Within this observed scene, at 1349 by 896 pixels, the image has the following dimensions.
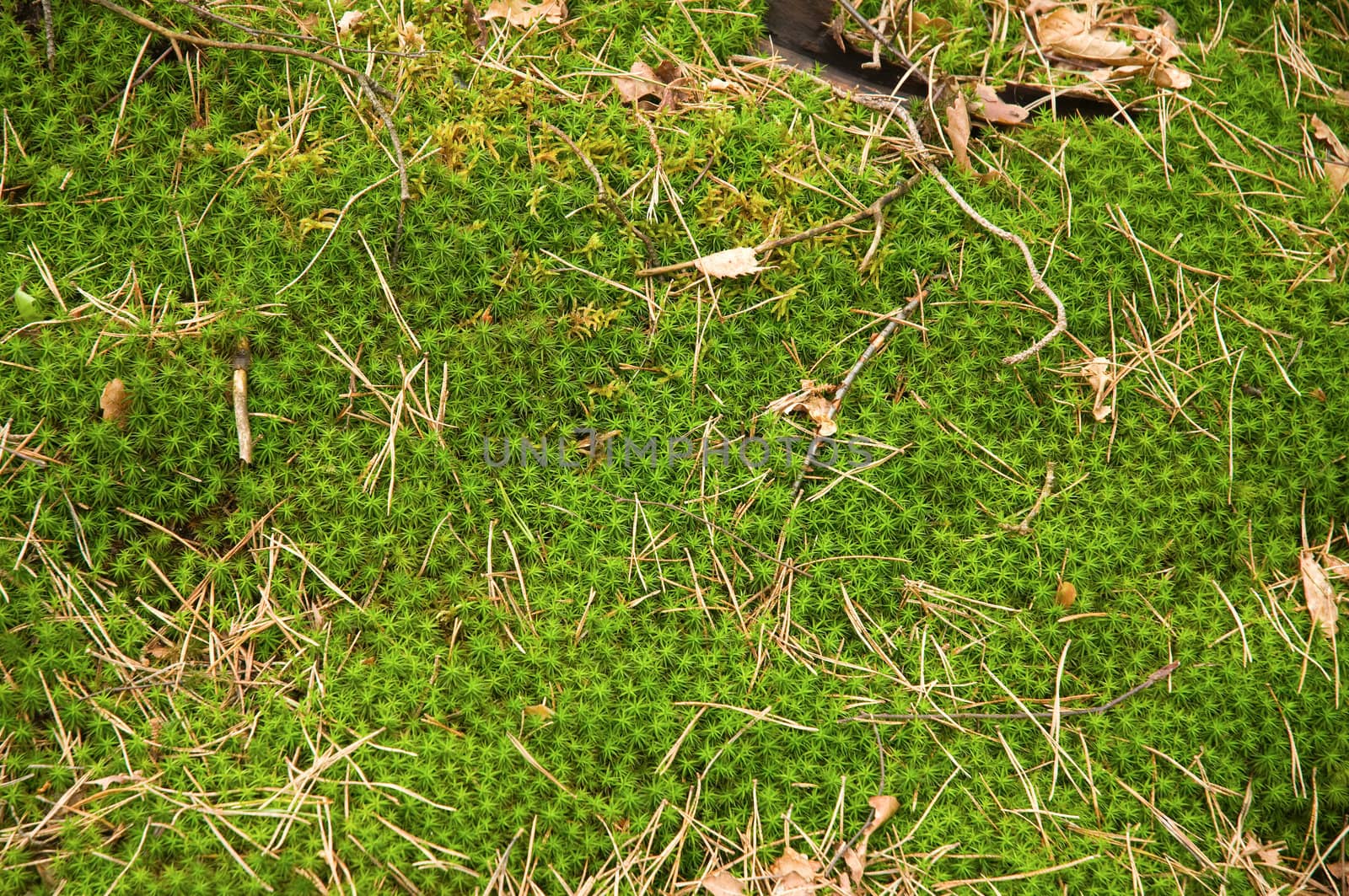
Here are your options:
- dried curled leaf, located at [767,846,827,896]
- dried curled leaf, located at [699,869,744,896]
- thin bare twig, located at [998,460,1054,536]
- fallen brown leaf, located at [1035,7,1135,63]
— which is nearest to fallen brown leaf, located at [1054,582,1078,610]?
thin bare twig, located at [998,460,1054,536]

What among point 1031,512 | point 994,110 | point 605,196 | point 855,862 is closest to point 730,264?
point 605,196

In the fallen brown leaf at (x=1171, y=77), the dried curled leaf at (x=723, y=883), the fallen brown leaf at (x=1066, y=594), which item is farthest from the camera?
the fallen brown leaf at (x=1171, y=77)

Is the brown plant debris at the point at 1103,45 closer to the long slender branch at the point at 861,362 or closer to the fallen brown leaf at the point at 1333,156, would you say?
the fallen brown leaf at the point at 1333,156

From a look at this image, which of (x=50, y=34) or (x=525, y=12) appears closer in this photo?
(x=50, y=34)

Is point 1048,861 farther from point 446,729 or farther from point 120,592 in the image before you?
Result: point 120,592

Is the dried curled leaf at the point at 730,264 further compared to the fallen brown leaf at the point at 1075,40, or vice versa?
the fallen brown leaf at the point at 1075,40

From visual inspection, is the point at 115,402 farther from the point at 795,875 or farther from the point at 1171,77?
the point at 1171,77

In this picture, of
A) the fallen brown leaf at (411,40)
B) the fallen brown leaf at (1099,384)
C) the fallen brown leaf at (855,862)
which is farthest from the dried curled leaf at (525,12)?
the fallen brown leaf at (855,862)

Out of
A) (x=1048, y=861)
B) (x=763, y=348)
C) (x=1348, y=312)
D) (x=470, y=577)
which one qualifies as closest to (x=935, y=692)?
(x=1048, y=861)
